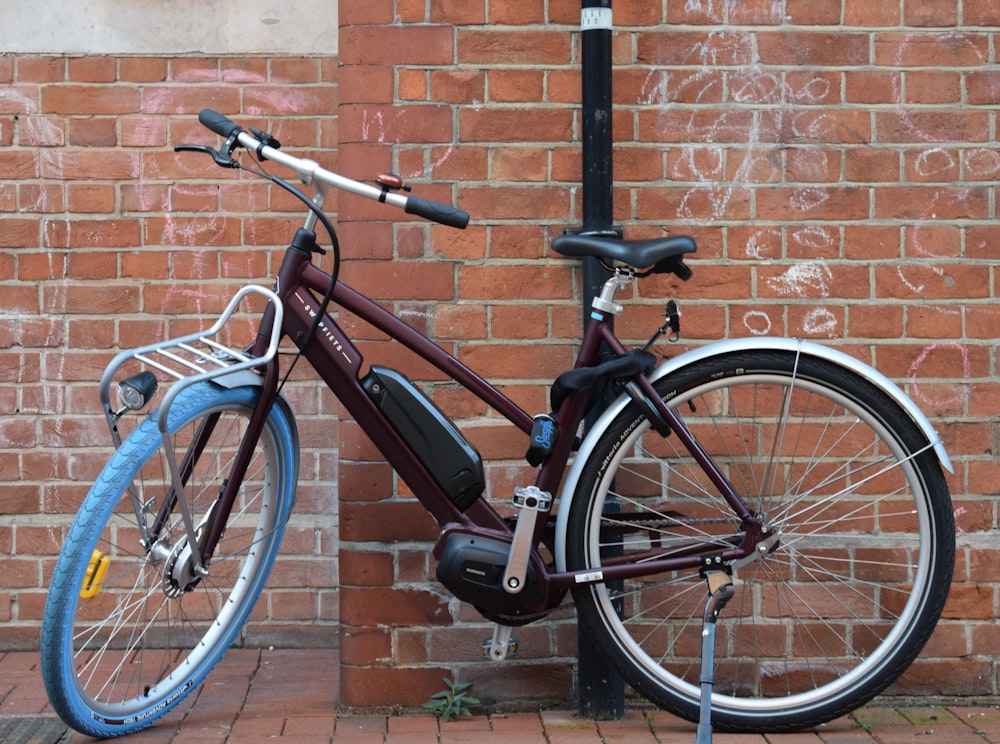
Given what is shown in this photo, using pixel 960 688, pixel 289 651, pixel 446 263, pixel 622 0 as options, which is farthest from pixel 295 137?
pixel 960 688

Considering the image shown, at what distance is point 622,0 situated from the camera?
330 centimetres

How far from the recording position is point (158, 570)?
296 cm

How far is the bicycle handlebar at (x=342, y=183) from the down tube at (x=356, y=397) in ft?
1.02

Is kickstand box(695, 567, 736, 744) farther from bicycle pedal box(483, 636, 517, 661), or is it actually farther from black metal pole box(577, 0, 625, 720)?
bicycle pedal box(483, 636, 517, 661)

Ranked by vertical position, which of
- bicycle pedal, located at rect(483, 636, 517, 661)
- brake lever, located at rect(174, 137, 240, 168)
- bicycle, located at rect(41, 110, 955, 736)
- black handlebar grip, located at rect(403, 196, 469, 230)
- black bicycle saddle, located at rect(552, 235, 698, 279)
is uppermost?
brake lever, located at rect(174, 137, 240, 168)

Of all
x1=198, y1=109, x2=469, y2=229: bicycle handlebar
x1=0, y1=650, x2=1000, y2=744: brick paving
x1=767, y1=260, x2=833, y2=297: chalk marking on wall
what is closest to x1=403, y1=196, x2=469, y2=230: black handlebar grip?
x1=198, y1=109, x2=469, y2=229: bicycle handlebar

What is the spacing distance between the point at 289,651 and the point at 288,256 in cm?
148

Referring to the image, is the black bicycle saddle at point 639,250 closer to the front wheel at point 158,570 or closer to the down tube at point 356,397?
the down tube at point 356,397

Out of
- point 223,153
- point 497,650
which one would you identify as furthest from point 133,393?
point 497,650

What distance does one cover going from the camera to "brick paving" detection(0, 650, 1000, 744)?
3072 millimetres

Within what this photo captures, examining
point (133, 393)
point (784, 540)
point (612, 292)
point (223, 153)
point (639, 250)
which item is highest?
point (223, 153)

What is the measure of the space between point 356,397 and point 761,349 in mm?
1042

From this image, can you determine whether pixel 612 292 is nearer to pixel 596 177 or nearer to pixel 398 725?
pixel 596 177

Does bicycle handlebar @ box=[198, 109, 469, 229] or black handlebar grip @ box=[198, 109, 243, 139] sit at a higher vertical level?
black handlebar grip @ box=[198, 109, 243, 139]
